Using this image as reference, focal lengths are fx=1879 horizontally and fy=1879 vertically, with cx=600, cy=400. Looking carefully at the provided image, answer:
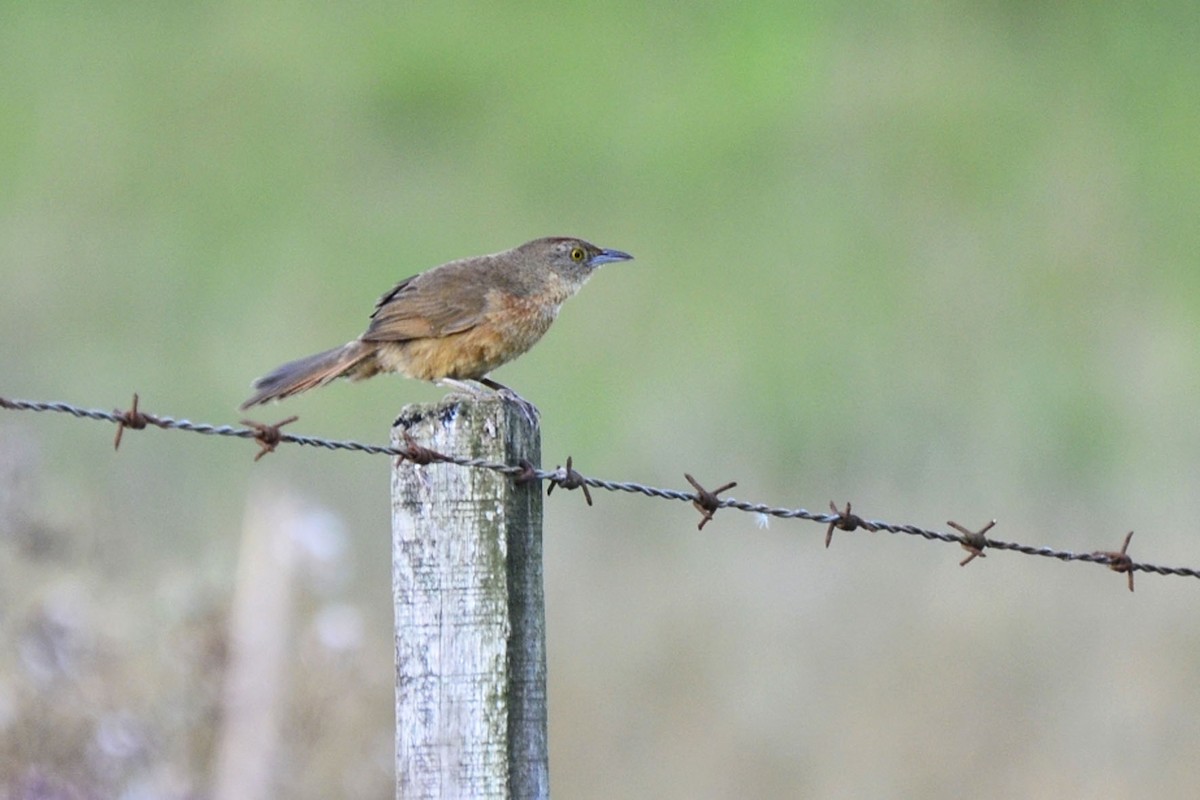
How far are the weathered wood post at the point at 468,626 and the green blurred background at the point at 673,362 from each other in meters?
3.81

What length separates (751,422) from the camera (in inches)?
542

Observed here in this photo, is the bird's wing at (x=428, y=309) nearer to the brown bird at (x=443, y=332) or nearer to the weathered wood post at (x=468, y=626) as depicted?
the brown bird at (x=443, y=332)

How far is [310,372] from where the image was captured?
6289 mm

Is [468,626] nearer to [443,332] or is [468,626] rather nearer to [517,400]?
[517,400]

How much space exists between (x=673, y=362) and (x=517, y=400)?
10.0 metres

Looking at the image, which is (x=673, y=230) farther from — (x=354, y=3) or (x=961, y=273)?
(x=354, y=3)

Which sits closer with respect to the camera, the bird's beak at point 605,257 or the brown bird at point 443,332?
the brown bird at point 443,332

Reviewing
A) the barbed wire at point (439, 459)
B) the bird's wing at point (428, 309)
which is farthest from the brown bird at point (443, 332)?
the barbed wire at point (439, 459)

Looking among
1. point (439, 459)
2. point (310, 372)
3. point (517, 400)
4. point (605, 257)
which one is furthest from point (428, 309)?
point (439, 459)

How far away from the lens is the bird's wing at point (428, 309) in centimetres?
648

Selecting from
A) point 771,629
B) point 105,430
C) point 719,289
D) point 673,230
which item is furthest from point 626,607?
point 673,230

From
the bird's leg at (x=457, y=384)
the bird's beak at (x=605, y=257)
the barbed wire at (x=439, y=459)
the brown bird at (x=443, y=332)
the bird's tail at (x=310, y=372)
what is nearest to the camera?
the barbed wire at (x=439, y=459)

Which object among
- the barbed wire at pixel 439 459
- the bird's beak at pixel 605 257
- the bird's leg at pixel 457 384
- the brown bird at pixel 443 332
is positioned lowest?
the barbed wire at pixel 439 459

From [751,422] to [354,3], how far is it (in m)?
11.9
